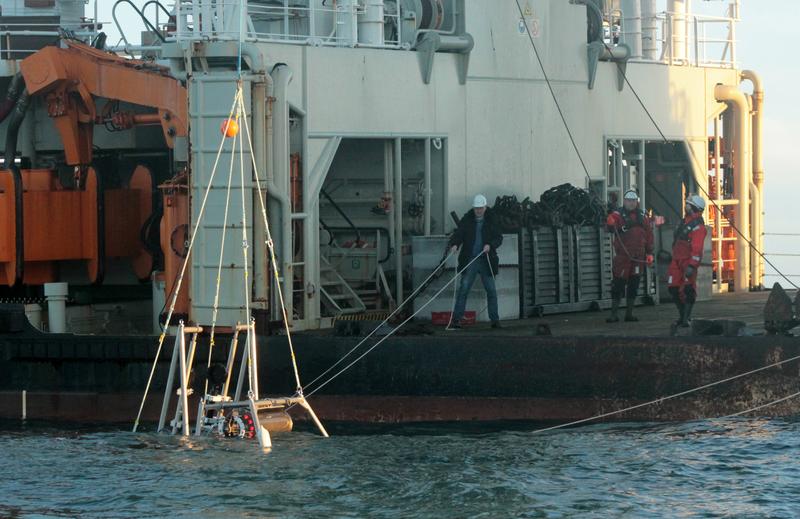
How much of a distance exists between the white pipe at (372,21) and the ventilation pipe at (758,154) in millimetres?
→ 7283

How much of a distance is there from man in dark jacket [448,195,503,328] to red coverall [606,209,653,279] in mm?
1427

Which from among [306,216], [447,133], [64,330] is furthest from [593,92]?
[64,330]

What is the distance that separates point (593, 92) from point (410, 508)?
9160mm

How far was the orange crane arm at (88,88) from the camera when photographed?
1784 cm

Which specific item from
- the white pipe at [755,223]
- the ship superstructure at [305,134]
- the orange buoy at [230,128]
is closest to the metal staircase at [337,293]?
the ship superstructure at [305,134]

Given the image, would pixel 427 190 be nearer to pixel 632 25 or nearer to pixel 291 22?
pixel 291 22

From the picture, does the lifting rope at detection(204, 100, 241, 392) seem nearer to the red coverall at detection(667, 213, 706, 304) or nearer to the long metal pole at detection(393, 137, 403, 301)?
the long metal pole at detection(393, 137, 403, 301)

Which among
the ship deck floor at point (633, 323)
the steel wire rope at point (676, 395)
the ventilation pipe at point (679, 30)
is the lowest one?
the steel wire rope at point (676, 395)

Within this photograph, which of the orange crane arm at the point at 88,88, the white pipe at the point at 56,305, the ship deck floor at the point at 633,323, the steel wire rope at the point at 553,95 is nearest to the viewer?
the ship deck floor at the point at 633,323

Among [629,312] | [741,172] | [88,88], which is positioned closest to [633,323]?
[629,312]

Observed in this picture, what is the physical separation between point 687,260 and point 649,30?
670cm

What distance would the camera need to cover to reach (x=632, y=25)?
22.4 metres

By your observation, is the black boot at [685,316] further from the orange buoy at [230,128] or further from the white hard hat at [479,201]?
the orange buoy at [230,128]

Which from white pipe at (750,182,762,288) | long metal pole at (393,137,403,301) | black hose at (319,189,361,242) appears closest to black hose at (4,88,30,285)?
black hose at (319,189,361,242)
